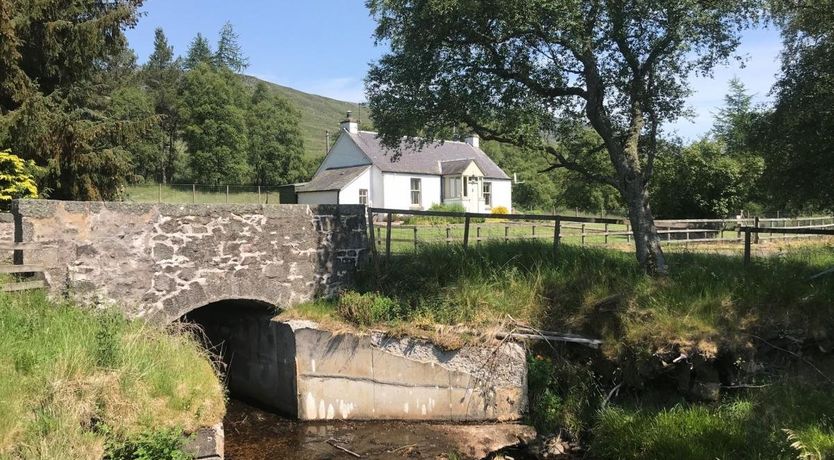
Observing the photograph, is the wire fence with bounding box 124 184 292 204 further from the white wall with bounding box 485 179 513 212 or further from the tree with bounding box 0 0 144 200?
the tree with bounding box 0 0 144 200

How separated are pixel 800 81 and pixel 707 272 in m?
4.04

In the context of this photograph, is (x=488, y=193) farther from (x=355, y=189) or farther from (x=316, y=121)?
(x=316, y=121)

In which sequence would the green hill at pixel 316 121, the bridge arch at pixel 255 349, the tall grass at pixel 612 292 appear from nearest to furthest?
the tall grass at pixel 612 292 < the bridge arch at pixel 255 349 < the green hill at pixel 316 121

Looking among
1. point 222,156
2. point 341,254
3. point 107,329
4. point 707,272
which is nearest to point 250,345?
point 341,254

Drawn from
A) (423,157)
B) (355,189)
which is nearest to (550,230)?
(355,189)

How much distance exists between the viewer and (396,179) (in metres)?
Result: 37.1

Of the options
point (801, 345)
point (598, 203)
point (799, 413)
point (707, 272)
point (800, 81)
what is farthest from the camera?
point (598, 203)

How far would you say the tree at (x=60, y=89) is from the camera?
1398 cm

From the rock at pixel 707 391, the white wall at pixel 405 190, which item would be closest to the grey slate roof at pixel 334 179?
the white wall at pixel 405 190

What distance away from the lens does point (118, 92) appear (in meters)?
43.5

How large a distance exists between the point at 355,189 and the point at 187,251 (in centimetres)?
2649

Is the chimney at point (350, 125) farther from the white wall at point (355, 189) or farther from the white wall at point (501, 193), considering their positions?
the white wall at point (501, 193)

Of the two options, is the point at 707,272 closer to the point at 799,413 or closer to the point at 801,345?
the point at 801,345

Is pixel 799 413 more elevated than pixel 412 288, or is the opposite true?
pixel 412 288
